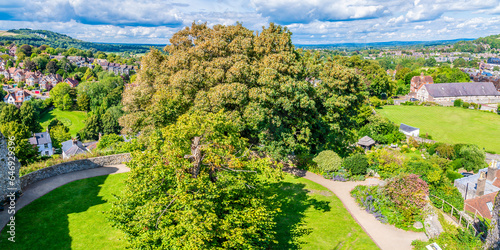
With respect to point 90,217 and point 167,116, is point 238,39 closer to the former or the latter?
point 167,116

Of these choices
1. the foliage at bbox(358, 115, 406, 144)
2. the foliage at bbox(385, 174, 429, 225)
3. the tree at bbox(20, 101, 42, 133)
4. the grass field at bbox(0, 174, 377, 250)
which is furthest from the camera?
the tree at bbox(20, 101, 42, 133)

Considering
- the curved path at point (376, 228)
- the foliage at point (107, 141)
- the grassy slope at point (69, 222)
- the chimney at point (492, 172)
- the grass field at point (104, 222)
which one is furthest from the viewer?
the foliage at point (107, 141)

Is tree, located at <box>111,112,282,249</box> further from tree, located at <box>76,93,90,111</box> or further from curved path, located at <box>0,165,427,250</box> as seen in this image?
tree, located at <box>76,93,90,111</box>

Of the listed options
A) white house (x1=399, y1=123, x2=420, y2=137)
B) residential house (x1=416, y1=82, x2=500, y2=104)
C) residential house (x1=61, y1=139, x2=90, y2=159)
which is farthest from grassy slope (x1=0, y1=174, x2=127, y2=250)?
residential house (x1=416, y1=82, x2=500, y2=104)

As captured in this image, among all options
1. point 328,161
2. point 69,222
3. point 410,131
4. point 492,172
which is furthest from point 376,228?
point 410,131

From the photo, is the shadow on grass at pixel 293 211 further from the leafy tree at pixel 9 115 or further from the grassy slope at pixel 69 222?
the leafy tree at pixel 9 115

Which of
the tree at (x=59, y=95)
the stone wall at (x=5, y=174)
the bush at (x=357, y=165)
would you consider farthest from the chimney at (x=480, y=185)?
the tree at (x=59, y=95)
